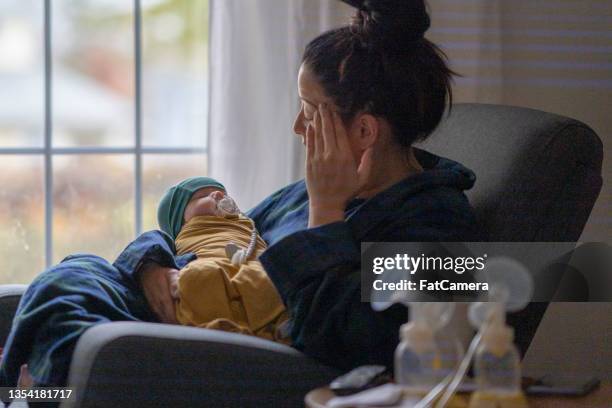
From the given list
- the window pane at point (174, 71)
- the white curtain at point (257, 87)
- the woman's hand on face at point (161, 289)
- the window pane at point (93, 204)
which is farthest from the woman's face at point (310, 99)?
the window pane at point (93, 204)

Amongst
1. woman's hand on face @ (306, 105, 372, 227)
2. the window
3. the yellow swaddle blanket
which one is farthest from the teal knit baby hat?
the window

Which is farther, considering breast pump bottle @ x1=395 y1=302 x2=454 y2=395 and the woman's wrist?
the woman's wrist

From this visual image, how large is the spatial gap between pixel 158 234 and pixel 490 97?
110 centimetres

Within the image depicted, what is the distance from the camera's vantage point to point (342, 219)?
5.21 feet

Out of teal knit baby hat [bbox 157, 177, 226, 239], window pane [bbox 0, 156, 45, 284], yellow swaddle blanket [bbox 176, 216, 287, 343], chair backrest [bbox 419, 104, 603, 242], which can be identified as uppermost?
chair backrest [bbox 419, 104, 603, 242]

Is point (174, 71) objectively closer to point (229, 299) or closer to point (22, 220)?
point (22, 220)

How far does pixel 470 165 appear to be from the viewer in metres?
1.81

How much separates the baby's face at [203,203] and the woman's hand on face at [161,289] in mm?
183

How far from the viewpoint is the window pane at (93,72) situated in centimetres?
262

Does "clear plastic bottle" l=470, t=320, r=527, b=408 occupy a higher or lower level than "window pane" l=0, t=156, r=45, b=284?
higher

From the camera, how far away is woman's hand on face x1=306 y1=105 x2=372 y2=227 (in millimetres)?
1603

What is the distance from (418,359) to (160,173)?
1729mm

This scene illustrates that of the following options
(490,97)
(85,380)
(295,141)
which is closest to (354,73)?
(85,380)

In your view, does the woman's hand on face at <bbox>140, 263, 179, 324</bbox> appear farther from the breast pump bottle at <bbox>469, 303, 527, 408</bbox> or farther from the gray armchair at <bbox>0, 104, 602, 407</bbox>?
the breast pump bottle at <bbox>469, 303, 527, 408</bbox>
